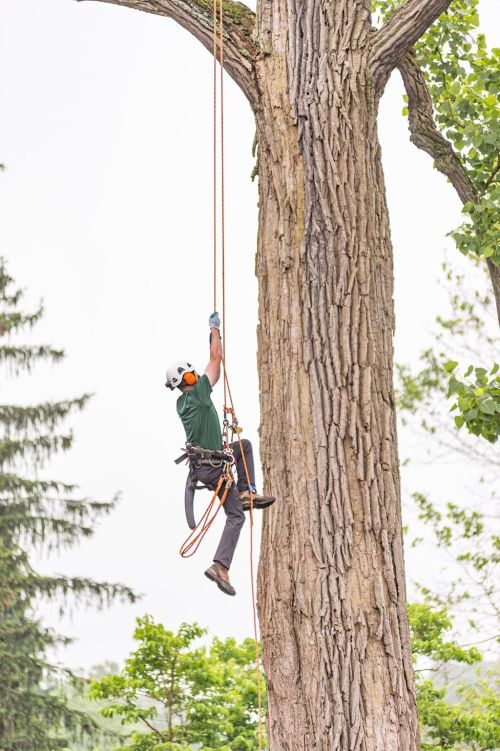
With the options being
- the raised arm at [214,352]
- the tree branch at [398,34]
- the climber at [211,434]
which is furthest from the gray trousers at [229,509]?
the tree branch at [398,34]

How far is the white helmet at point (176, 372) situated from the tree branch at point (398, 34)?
2063mm

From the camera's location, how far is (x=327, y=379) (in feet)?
17.3

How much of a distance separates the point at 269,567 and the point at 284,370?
1.01 metres

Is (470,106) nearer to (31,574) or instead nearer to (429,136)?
Answer: (429,136)

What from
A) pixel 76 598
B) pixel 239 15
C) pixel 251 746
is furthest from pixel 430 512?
pixel 239 15

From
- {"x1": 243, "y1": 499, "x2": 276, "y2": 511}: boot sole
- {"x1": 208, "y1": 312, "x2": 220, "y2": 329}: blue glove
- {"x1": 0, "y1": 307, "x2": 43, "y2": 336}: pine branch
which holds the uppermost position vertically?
{"x1": 0, "y1": 307, "x2": 43, "y2": 336}: pine branch

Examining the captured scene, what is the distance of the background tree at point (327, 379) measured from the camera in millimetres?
4922

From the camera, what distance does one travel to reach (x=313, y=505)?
5.10 metres

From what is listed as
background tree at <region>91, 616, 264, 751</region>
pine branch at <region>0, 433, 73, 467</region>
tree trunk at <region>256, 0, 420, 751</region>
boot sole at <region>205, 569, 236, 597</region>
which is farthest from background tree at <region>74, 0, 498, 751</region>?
pine branch at <region>0, 433, 73, 467</region>

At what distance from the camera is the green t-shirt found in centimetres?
532

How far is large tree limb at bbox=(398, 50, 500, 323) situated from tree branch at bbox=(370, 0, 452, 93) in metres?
1.20

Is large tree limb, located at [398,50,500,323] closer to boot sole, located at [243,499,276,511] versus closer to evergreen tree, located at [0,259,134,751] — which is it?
boot sole, located at [243,499,276,511]

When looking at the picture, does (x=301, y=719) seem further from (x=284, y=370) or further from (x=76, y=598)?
(x=76, y=598)

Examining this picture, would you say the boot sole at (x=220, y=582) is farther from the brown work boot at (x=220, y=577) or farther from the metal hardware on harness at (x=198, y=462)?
the metal hardware on harness at (x=198, y=462)
